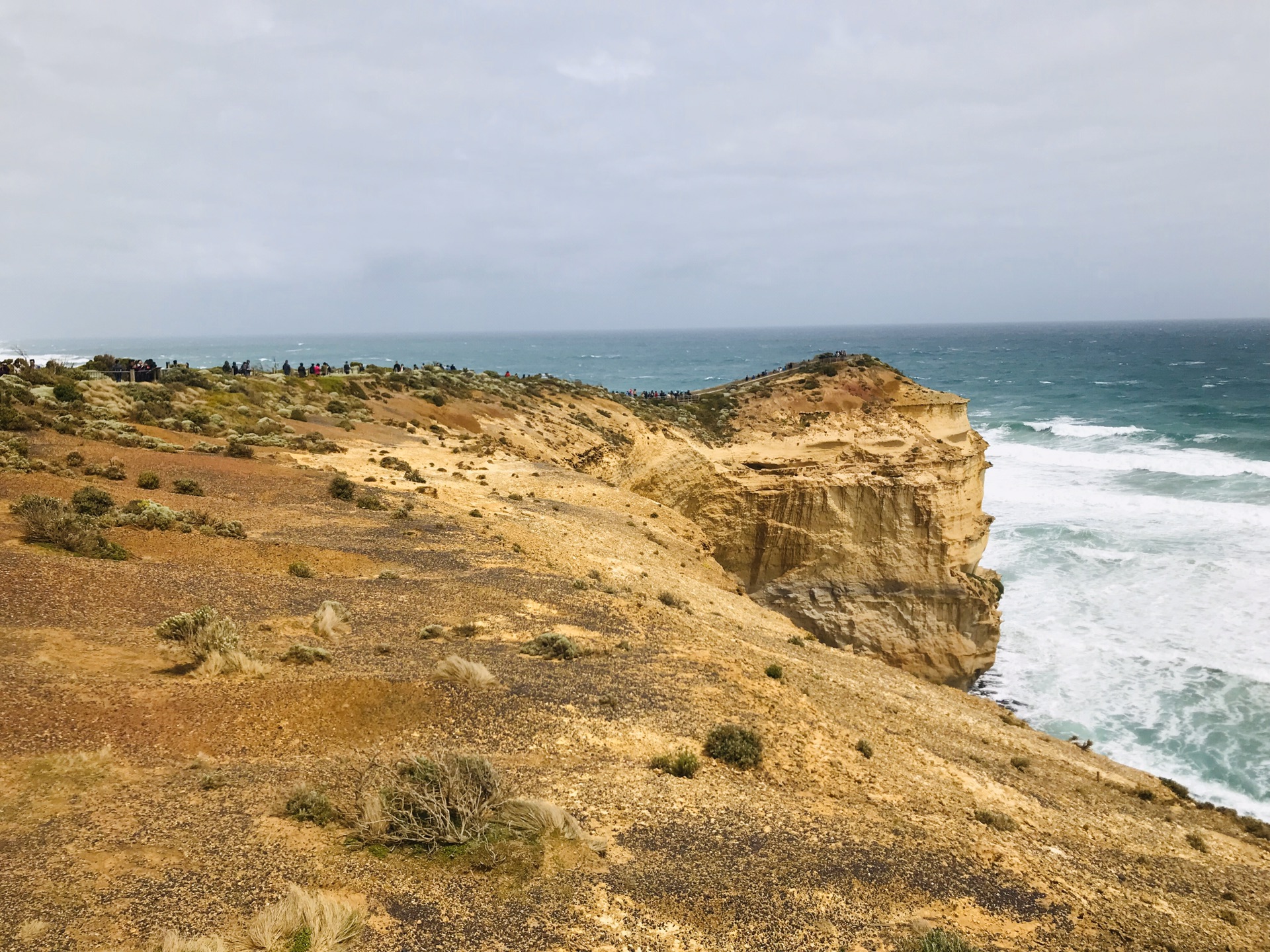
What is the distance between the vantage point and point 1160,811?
1191 centimetres

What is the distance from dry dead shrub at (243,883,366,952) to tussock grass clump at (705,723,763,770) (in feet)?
16.0

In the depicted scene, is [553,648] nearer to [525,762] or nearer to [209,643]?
[525,762]

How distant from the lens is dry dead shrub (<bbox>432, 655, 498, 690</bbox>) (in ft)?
33.6

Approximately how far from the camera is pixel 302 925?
5.60 meters

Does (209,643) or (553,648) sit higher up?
(209,643)

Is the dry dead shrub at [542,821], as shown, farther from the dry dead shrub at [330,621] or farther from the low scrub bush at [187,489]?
the low scrub bush at [187,489]

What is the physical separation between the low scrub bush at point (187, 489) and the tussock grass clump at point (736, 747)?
13.7 m

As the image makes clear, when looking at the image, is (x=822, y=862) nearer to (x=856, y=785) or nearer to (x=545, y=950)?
(x=856, y=785)

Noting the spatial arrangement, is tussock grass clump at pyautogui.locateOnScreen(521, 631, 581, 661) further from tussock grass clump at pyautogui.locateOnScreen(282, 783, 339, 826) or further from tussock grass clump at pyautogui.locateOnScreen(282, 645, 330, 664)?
tussock grass clump at pyautogui.locateOnScreen(282, 783, 339, 826)

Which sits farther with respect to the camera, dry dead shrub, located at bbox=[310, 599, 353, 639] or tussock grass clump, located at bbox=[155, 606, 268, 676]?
dry dead shrub, located at bbox=[310, 599, 353, 639]

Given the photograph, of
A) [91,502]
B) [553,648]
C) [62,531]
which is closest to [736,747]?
[553,648]

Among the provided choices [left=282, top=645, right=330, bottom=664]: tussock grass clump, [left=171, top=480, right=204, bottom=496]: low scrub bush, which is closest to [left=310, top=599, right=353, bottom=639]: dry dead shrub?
[left=282, top=645, right=330, bottom=664]: tussock grass clump

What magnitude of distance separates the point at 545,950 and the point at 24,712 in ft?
20.1

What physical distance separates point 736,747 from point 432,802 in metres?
4.01
